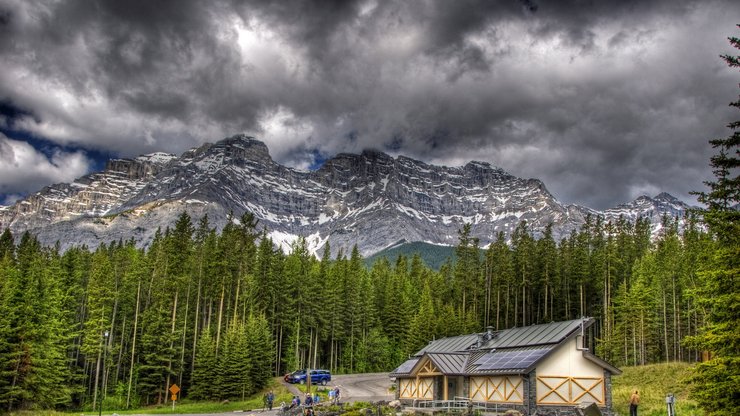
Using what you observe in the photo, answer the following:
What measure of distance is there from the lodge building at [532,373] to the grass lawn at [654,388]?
306 centimetres

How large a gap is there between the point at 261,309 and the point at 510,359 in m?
39.0

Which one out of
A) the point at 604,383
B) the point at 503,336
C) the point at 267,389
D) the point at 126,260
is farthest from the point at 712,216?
the point at 126,260

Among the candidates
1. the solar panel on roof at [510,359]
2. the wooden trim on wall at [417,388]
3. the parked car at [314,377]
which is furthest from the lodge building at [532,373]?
the parked car at [314,377]

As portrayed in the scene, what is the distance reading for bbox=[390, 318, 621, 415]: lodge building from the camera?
35.8 metres

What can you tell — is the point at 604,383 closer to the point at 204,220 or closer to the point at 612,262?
the point at 612,262

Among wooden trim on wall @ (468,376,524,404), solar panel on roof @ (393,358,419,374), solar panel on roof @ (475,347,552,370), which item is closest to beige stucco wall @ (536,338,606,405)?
solar panel on roof @ (475,347,552,370)

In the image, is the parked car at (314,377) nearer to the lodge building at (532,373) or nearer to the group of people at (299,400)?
the group of people at (299,400)

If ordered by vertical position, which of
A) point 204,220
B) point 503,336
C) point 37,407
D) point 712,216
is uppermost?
point 204,220

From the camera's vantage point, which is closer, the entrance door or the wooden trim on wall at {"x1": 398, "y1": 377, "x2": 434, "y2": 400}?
the entrance door

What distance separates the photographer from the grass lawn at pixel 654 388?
34.1 metres

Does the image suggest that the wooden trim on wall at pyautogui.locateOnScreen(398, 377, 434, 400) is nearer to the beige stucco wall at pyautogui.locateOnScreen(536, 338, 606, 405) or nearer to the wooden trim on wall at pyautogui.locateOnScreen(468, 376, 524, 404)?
the wooden trim on wall at pyautogui.locateOnScreen(468, 376, 524, 404)

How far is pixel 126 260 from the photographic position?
73375mm

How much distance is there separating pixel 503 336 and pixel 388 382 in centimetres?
2463

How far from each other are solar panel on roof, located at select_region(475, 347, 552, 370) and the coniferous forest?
16442 mm
